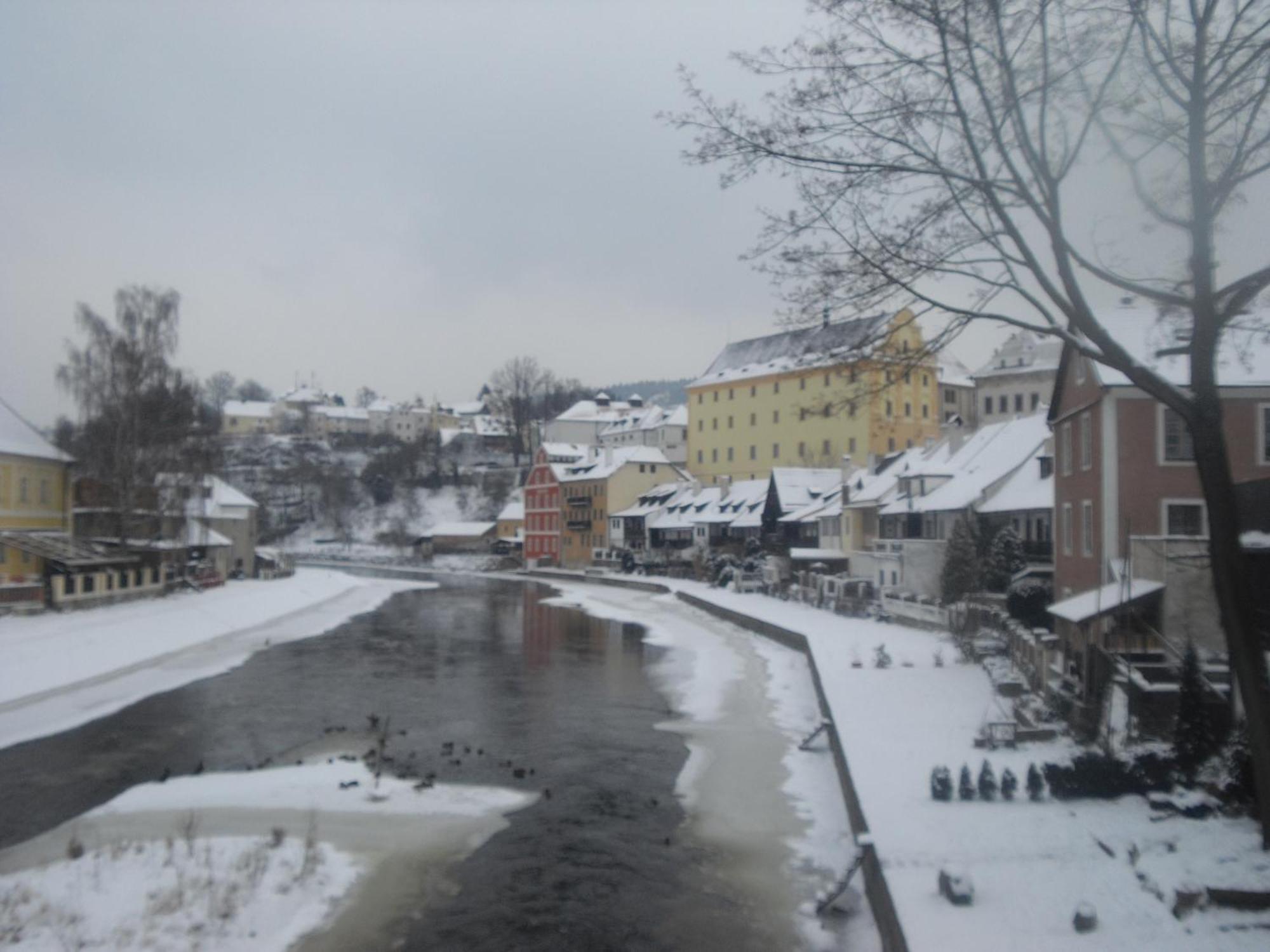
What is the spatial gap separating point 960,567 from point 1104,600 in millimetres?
10942

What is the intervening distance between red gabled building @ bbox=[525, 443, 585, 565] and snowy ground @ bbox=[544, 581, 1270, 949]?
59308mm

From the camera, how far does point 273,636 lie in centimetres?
3191

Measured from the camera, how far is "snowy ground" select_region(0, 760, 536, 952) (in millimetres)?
8961

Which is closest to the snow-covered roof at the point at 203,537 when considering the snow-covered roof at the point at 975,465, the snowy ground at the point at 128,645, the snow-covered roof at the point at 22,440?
the snowy ground at the point at 128,645

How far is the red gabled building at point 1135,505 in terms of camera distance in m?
16.1

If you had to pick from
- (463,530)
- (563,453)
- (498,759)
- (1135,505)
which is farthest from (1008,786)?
(463,530)

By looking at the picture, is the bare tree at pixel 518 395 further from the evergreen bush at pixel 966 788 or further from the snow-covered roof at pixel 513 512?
the evergreen bush at pixel 966 788

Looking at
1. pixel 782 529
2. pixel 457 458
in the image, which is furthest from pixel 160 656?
pixel 457 458

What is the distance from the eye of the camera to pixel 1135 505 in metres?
19.2

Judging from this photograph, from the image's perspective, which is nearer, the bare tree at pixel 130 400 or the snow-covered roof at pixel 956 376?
the bare tree at pixel 130 400

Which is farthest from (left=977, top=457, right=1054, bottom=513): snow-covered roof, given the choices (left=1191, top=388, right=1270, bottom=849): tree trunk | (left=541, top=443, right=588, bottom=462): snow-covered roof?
(left=541, top=443, right=588, bottom=462): snow-covered roof

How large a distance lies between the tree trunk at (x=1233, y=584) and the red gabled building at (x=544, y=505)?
216 feet

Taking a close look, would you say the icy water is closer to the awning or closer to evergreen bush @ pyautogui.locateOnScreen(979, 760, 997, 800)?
evergreen bush @ pyautogui.locateOnScreen(979, 760, 997, 800)

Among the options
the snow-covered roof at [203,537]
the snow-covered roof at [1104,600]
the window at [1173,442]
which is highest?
the window at [1173,442]
